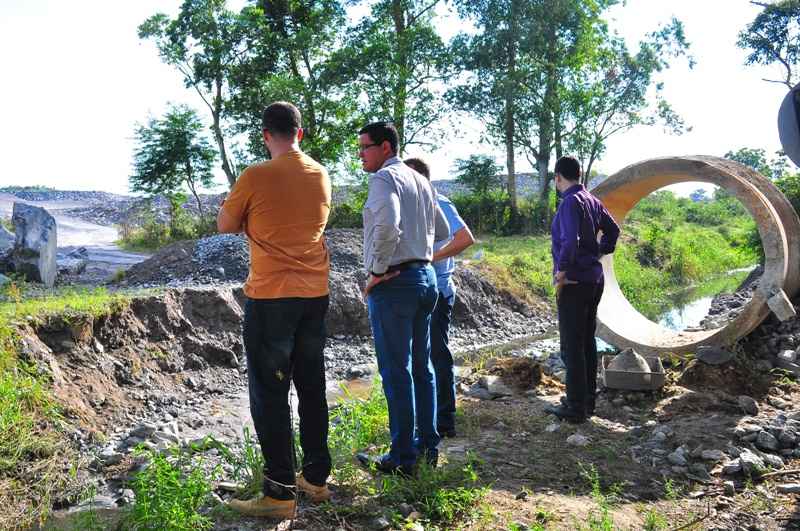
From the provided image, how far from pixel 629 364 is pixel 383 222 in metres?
3.61

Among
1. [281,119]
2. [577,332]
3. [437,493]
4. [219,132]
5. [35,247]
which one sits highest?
[219,132]

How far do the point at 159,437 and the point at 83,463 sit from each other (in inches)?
24.9

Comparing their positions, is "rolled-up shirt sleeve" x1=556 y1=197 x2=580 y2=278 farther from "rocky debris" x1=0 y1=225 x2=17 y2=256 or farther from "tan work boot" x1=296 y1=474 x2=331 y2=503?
"rocky debris" x1=0 y1=225 x2=17 y2=256

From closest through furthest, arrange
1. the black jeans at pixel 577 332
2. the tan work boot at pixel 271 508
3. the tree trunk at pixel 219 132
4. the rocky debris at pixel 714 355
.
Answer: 1. the tan work boot at pixel 271 508
2. the black jeans at pixel 577 332
3. the rocky debris at pixel 714 355
4. the tree trunk at pixel 219 132

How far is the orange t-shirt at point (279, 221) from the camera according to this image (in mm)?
3498

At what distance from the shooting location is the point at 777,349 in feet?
24.0

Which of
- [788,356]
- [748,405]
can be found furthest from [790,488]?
[788,356]

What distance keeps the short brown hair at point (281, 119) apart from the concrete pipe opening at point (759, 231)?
536cm

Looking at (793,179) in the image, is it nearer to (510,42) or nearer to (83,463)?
(510,42)

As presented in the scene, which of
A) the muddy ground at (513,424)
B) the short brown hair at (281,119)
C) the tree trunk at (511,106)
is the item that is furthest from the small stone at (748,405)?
the tree trunk at (511,106)

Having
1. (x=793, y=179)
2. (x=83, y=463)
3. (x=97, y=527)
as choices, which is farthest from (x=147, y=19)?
(x=97, y=527)

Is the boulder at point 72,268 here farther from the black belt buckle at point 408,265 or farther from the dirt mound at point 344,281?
the black belt buckle at point 408,265

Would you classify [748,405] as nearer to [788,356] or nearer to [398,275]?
[788,356]

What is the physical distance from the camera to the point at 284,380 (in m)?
3.64
